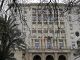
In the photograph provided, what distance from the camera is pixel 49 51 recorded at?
159 feet

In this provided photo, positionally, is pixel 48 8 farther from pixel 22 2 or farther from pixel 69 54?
pixel 69 54

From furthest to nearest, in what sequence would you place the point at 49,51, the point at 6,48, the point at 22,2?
1. the point at 49,51
2. the point at 6,48
3. the point at 22,2

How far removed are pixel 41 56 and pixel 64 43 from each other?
18.7 feet

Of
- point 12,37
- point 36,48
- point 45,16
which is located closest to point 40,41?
point 36,48

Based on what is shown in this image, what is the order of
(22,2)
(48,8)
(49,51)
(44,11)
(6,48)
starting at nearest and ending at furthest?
1. (48,8)
2. (44,11)
3. (22,2)
4. (6,48)
5. (49,51)

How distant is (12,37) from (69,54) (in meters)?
21.0

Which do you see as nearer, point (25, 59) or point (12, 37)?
point (12, 37)

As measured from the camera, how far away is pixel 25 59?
49281 millimetres

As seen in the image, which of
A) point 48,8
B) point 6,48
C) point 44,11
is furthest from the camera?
point 6,48

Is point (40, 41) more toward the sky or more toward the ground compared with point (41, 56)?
more toward the sky

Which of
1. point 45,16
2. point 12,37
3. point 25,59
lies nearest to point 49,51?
point 25,59

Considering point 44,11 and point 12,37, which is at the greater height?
point 12,37

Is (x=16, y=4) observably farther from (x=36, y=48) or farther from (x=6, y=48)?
(x=36, y=48)

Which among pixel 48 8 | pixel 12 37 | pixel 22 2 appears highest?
pixel 12 37
